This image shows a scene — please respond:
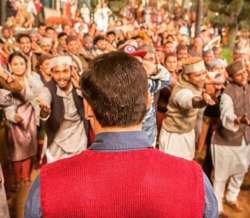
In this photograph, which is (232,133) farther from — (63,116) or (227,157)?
(63,116)

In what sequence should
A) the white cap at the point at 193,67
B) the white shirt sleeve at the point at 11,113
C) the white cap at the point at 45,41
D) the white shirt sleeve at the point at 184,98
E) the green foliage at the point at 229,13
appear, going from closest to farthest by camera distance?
the white shirt sleeve at the point at 184,98, the white cap at the point at 193,67, the white shirt sleeve at the point at 11,113, the white cap at the point at 45,41, the green foliage at the point at 229,13

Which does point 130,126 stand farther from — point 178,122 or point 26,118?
point 26,118

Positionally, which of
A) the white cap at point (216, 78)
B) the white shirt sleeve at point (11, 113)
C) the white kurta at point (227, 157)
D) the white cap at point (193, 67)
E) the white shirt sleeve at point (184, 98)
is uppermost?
the white cap at point (193, 67)

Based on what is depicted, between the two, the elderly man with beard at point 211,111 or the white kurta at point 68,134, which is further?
the elderly man with beard at point 211,111

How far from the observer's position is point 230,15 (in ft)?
55.5

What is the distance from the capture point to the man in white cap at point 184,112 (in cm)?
382

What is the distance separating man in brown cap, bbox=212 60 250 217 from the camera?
13.2 feet

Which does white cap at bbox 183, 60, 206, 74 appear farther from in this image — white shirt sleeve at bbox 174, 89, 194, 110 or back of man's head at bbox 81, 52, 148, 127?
back of man's head at bbox 81, 52, 148, 127

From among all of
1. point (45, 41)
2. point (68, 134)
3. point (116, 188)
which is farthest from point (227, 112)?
point (45, 41)

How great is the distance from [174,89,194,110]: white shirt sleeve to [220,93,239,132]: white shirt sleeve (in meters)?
0.37

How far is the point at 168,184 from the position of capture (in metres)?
1.31

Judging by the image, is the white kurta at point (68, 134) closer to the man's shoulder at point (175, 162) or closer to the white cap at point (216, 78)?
the white cap at point (216, 78)

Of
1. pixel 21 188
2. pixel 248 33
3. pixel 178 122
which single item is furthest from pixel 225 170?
pixel 248 33

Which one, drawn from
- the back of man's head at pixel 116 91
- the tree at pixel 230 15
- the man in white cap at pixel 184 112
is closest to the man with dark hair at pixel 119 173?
the back of man's head at pixel 116 91
